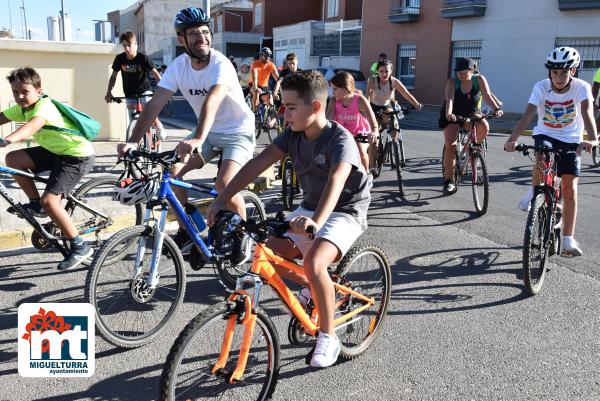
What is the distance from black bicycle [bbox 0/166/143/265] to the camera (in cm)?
484

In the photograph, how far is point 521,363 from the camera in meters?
3.64

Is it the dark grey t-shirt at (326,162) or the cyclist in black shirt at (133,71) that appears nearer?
the dark grey t-shirt at (326,162)

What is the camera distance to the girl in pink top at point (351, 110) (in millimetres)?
6977

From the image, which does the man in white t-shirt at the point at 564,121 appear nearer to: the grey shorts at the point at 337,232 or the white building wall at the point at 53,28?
the grey shorts at the point at 337,232

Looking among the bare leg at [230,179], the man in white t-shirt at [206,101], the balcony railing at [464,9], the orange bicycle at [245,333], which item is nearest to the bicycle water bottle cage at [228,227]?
the orange bicycle at [245,333]

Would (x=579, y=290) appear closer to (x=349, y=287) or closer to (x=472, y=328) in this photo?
(x=472, y=328)

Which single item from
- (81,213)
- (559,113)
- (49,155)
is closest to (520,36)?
(559,113)

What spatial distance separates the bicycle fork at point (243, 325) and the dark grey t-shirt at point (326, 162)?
82cm

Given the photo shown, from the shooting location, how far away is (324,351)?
320 cm

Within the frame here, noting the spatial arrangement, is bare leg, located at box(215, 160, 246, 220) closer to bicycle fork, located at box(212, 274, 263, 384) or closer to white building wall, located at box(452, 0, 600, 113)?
bicycle fork, located at box(212, 274, 263, 384)

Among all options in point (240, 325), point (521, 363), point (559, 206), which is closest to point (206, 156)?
point (240, 325)

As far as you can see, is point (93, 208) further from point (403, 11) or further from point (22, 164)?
point (403, 11)

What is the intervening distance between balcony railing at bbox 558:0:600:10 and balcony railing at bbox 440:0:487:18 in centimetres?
383

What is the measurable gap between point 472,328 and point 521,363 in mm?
537
